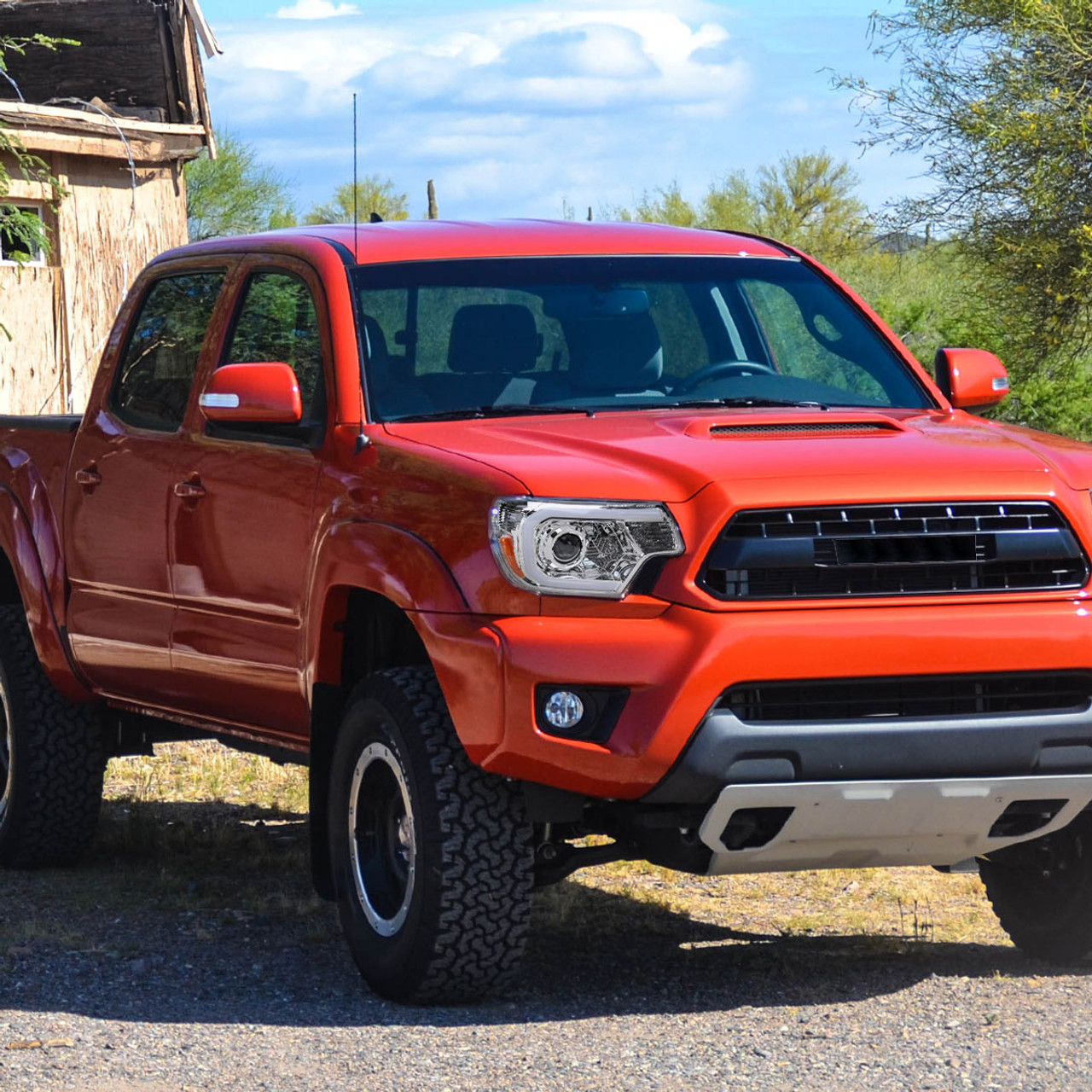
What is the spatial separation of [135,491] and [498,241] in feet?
4.67

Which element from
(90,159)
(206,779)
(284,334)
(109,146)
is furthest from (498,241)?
(90,159)

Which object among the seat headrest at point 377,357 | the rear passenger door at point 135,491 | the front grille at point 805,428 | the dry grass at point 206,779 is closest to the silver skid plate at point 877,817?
the front grille at point 805,428

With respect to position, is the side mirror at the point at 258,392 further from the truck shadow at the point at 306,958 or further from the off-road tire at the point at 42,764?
the off-road tire at the point at 42,764

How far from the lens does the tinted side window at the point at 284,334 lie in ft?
19.9

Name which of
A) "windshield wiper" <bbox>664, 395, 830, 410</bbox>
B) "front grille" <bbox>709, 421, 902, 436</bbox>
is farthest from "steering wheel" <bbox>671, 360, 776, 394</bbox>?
"front grille" <bbox>709, 421, 902, 436</bbox>

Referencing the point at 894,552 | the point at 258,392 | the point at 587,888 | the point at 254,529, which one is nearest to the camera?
the point at 894,552

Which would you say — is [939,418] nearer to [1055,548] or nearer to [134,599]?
[1055,548]

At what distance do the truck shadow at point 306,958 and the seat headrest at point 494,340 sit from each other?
67.1 inches

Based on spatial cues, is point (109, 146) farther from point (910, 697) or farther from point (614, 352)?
point (910, 697)

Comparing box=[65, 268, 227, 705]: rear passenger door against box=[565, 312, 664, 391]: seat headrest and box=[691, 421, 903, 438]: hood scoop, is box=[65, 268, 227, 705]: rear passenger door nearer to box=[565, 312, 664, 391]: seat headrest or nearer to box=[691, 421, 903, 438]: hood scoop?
box=[565, 312, 664, 391]: seat headrest

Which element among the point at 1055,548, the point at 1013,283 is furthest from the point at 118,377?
the point at 1013,283

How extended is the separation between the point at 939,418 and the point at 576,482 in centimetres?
148

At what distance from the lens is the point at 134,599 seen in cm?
684

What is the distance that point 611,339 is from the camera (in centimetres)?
621
